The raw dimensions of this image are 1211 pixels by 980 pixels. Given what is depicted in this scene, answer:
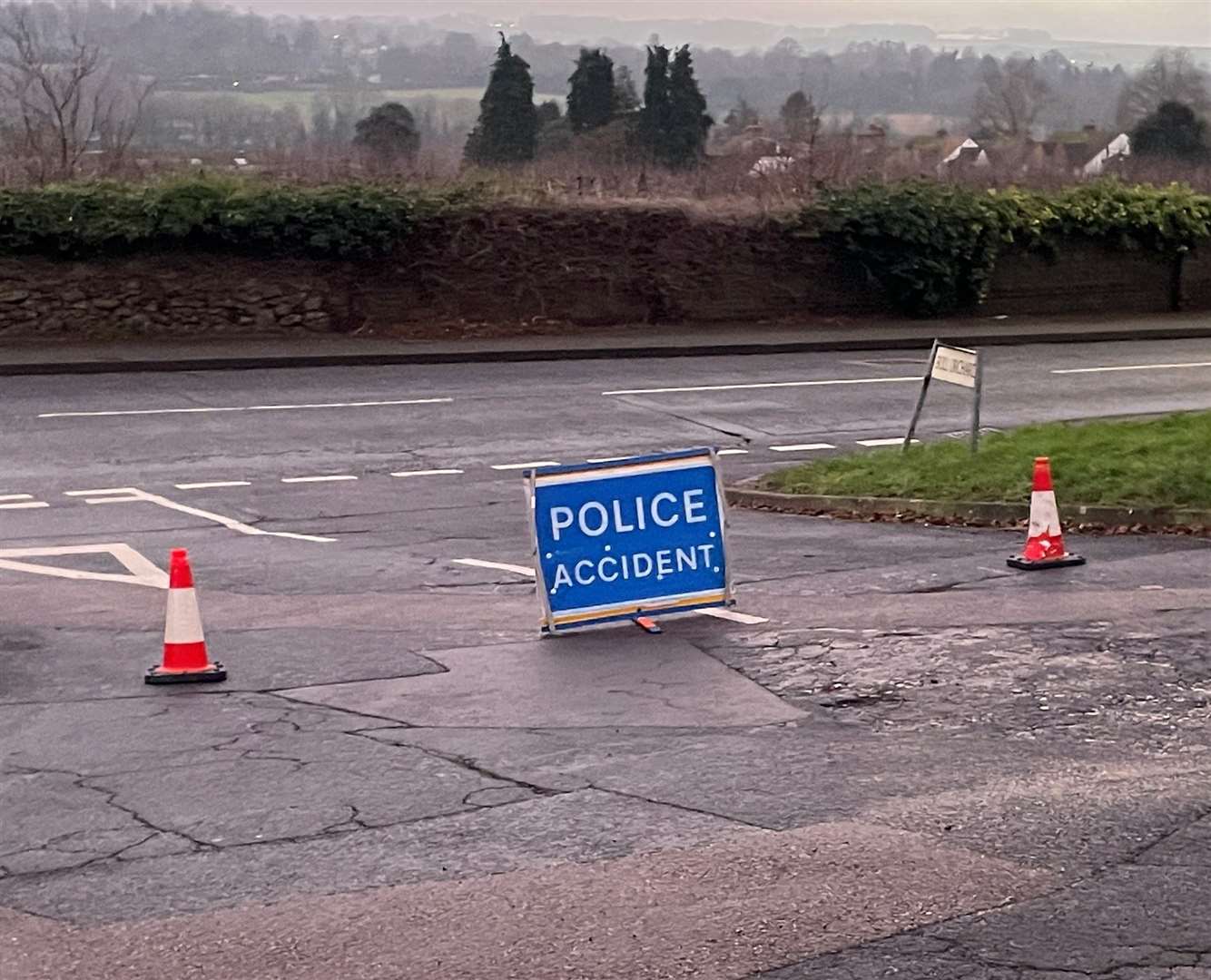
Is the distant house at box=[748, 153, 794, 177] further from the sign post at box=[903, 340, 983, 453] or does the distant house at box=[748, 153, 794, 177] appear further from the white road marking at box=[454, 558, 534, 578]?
the white road marking at box=[454, 558, 534, 578]

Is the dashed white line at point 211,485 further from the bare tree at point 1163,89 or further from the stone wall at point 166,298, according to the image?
the bare tree at point 1163,89

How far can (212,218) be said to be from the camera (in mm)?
26141

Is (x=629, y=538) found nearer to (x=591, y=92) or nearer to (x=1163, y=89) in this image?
(x=591, y=92)

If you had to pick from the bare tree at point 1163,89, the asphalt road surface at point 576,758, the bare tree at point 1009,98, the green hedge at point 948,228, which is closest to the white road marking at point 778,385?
the green hedge at point 948,228

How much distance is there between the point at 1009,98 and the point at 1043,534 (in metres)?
37.2

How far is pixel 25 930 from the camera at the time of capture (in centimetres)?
569

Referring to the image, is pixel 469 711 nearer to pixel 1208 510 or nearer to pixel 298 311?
pixel 1208 510

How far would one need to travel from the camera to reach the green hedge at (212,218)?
25.3 metres

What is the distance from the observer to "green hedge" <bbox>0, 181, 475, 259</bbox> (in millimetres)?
25297

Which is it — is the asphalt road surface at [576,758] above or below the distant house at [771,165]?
below

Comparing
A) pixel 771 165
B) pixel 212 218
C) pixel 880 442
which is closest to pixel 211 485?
pixel 880 442

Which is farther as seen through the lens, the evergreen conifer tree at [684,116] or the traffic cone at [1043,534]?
the evergreen conifer tree at [684,116]

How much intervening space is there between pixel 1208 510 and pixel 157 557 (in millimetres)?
7422

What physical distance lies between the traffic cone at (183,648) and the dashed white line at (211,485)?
6.52 m
